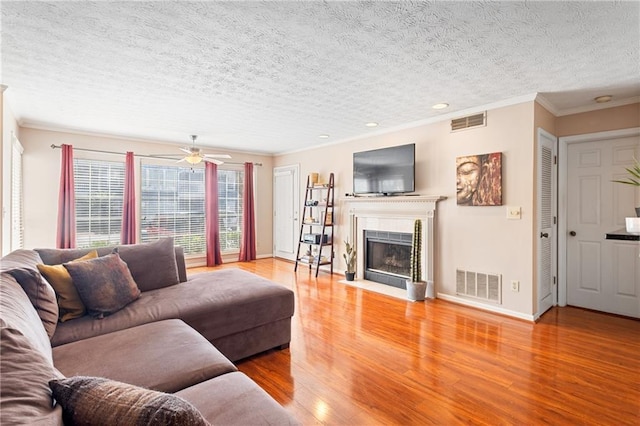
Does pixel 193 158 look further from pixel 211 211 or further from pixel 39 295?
pixel 39 295

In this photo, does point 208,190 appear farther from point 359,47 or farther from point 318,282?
point 359,47

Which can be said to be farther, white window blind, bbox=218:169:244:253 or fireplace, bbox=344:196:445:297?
white window blind, bbox=218:169:244:253

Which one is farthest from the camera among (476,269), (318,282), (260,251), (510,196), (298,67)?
(260,251)

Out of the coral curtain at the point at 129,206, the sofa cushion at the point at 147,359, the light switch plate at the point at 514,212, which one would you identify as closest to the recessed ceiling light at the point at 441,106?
the light switch plate at the point at 514,212

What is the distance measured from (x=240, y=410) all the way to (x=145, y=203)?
543cm

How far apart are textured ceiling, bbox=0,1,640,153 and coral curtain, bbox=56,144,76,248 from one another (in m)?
0.87

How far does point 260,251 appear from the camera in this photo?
7234mm

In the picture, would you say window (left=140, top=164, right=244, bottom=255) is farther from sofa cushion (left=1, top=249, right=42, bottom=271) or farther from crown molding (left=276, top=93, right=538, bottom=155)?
sofa cushion (left=1, top=249, right=42, bottom=271)

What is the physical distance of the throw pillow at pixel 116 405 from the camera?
747 millimetres

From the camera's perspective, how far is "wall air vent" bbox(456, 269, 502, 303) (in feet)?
12.0

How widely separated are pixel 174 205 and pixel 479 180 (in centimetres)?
524

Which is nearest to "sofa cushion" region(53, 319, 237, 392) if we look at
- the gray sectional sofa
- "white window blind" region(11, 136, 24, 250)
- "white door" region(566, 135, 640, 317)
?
the gray sectional sofa

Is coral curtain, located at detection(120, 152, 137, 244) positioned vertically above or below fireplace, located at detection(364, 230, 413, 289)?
above

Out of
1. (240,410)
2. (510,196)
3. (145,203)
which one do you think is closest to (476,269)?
(510,196)
